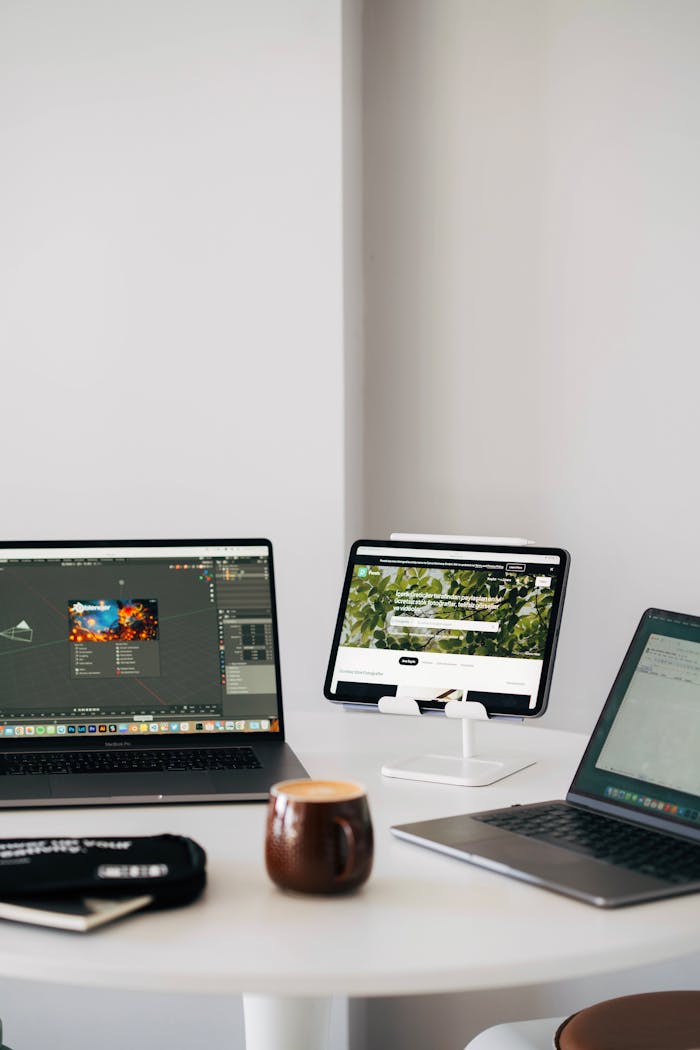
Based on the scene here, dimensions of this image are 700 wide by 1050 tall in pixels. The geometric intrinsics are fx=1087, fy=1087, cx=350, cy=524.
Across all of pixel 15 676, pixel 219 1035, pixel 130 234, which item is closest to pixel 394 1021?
pixel 219 1035

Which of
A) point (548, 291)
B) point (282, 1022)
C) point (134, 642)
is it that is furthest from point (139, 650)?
point (548, 291)

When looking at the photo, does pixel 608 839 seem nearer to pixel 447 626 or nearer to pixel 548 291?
pixel 447 626

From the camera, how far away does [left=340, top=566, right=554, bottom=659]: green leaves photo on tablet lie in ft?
4.91

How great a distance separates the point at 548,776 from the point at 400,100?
1406mm

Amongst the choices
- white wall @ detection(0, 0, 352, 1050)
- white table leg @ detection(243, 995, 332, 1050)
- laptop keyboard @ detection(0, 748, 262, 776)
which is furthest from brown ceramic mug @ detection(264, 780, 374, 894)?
white wall @ detection(0, 0, 352, 1050)

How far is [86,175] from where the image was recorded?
2131 millimetres

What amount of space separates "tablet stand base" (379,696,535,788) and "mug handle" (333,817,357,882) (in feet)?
1.36

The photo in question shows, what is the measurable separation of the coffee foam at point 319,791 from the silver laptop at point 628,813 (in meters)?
0.15

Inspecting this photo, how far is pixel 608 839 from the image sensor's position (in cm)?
112

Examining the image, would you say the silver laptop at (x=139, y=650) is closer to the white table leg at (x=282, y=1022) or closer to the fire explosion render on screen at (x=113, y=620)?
the fire explosion render on screen at (x=113, y=620)

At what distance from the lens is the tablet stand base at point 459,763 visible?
54.1 inches

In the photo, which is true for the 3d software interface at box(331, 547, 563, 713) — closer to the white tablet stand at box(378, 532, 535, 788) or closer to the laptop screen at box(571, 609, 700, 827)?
the white tablet stand at box(378, 532, 535, 788)

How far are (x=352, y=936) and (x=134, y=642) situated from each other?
0.73 meters

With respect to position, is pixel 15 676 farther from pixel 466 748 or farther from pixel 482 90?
pixel 482 90
